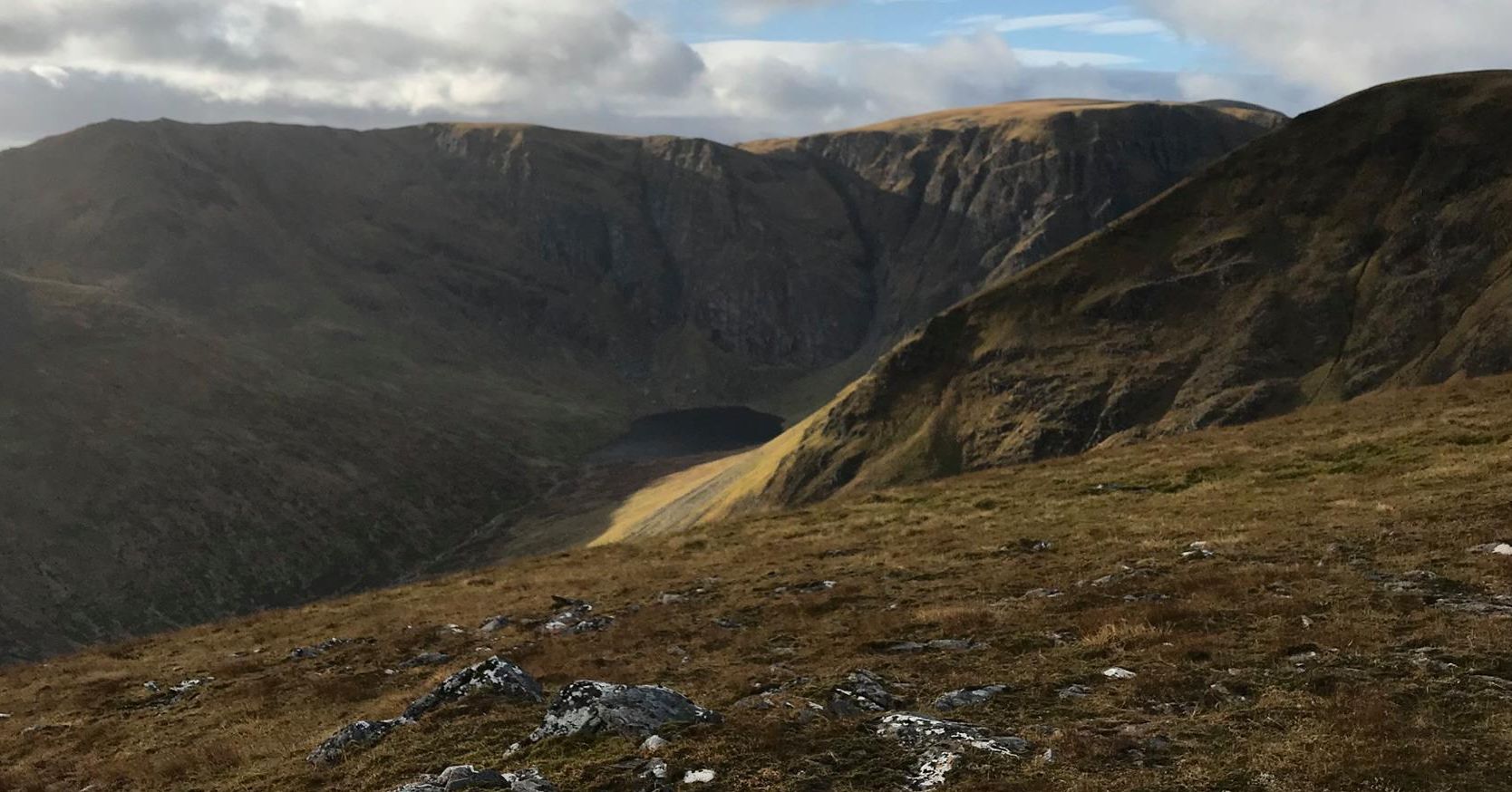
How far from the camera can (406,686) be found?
22.6m

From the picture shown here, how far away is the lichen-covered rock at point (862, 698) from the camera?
50.3ft

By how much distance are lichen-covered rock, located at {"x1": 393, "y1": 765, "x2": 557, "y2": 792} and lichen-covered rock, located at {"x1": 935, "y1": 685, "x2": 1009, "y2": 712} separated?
6126mm

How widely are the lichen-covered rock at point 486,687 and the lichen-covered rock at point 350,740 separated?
0.51m

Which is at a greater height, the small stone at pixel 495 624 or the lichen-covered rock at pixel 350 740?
the lichen-covered rock at pixel 350 740

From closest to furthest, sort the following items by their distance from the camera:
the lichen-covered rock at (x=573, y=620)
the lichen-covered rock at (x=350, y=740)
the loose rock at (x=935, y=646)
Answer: the lichen-covered rock at (x=350, y=740), the loose rock at (x=935, y=646), the lichen-covered rock at (x=573, y=620)

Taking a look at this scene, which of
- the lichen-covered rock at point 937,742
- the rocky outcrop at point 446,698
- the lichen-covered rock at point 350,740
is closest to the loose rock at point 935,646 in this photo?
the lichen-covered rock at point 937,742

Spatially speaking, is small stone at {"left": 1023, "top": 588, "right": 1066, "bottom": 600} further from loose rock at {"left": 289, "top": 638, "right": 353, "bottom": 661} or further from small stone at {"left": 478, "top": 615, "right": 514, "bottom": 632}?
loose rock at {"left": 289, "top": 638, "right": 353, "bottom": 661}

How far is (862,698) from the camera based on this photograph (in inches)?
623

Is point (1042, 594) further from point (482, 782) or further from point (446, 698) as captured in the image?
point (482, 782)

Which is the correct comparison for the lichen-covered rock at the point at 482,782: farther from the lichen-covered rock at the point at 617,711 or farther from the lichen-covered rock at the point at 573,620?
the lichen-covered rock at the point at 573,620

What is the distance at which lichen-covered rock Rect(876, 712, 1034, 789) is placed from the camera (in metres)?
12.5

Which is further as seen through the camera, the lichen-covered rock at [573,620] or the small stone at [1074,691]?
the lichen-covered rock at [573,620]

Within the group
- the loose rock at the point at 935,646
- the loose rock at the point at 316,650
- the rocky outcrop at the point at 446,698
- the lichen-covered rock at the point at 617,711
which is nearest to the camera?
the lichen-covered rock at the point at 617,711

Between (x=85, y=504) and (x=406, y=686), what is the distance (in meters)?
103
